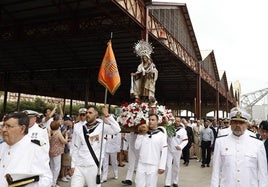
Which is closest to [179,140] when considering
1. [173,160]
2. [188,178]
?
[173,160]

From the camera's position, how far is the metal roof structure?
46.1 ft

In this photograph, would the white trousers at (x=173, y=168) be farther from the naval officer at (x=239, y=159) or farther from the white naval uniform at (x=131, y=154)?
the naval officer at (x=239, y=159)

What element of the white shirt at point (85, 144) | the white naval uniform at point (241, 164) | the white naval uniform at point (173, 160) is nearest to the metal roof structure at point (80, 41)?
the white naval uniform at point (173, 160)

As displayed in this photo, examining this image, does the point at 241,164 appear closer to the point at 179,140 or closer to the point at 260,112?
the point at 179,140

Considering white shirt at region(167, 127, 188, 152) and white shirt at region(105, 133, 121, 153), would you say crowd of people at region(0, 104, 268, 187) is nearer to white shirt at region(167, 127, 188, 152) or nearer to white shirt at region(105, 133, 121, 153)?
white shirt at region(167, 127, 188, 152)

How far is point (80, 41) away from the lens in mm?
18828

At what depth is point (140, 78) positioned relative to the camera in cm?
894

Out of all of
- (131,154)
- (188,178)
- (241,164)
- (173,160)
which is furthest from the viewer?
(188,178)

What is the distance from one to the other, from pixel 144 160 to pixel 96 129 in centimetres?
119

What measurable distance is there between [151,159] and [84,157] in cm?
138

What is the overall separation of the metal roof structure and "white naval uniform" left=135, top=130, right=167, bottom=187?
24.5 ft

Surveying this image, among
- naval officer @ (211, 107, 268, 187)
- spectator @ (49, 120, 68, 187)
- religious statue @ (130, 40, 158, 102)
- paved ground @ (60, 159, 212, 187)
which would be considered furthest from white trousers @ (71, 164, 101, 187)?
religious statue @ (130, 40, 158, 102)

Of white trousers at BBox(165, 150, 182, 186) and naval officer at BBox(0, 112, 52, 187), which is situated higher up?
naval officer at BBox(0, 112, 52, 187)

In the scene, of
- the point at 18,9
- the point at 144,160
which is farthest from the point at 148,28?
the point at 144,160
